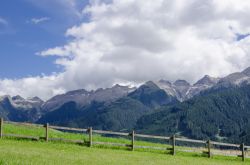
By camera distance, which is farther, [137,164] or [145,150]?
[145,150]

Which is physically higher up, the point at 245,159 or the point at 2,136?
the point at 2,136

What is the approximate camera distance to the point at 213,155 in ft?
173

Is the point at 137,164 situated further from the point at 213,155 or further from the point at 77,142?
the point at 213,155

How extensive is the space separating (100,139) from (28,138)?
1274cm

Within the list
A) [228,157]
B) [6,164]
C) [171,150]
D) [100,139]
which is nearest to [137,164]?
[6,164]

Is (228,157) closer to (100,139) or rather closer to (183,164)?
(100,139)

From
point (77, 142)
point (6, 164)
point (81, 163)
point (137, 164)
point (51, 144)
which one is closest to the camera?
point (6, 164)

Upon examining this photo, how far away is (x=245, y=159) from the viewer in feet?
177

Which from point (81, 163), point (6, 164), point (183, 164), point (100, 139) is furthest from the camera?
point (100, 139)

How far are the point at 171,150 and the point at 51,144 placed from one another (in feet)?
49.7

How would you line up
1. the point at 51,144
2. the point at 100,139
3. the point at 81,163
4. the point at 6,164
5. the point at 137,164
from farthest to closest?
the point at 100,139 < the point at 51,144 < the point at 137,164 < the point at 81,163 < the point at 6,164

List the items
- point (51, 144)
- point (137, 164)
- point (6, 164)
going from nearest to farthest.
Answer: point (6, 164) → point (137, 164) → point (51, 144)

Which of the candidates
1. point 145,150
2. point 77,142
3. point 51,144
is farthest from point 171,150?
point 51,144

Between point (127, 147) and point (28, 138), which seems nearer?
point (28, 138)
